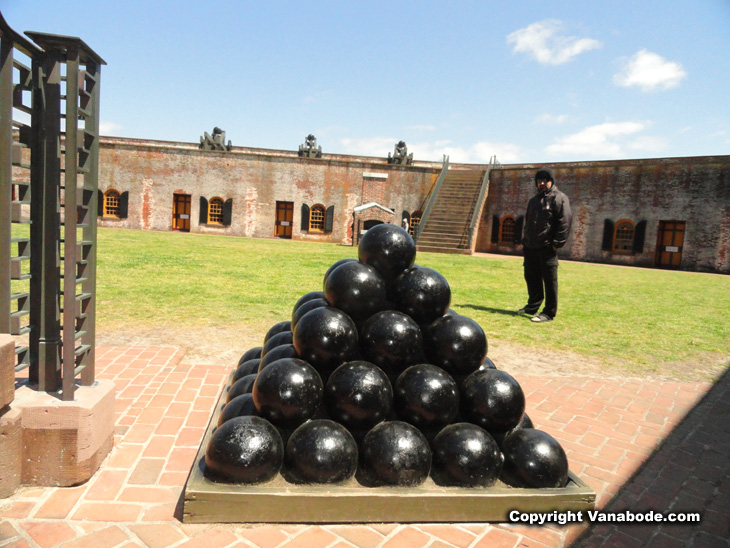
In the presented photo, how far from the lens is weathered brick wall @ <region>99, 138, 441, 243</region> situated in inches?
1120

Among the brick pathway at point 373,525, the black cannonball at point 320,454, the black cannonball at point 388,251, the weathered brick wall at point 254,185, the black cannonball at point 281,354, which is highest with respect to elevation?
the weathered brick wall at point 254,185

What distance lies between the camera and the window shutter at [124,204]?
28.3m

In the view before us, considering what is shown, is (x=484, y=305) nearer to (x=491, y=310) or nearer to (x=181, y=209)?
(x=491, y=310)

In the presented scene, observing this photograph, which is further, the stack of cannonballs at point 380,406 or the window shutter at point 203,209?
the window shutter at point 203,209

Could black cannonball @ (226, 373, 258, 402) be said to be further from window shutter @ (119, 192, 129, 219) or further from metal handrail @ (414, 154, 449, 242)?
window shutter @ (119, 192, 129, 219)

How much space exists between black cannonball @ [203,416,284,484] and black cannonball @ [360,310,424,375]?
718 millimetres

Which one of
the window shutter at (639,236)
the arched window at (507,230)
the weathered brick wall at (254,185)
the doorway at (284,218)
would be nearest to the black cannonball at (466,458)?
the window shutter at (639,236)

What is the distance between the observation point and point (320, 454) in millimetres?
2424

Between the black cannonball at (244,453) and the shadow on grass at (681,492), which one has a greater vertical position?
the black cannonball at (244,453)

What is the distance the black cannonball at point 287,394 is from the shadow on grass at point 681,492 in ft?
4.64

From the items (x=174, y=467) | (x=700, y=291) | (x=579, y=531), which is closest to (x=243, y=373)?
(x=174, y=467)

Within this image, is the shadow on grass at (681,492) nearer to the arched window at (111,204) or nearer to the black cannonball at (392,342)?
the black cannonball at (392,342)

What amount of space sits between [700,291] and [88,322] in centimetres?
1533

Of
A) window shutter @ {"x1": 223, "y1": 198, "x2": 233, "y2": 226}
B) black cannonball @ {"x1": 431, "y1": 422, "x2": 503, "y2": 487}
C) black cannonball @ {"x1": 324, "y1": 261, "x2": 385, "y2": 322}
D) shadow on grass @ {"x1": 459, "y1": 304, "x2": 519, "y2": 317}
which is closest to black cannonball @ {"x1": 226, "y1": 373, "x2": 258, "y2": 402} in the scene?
black cannonball @ {"x1": 324, "y1": 261, "x2": 385, "y2": 322}
